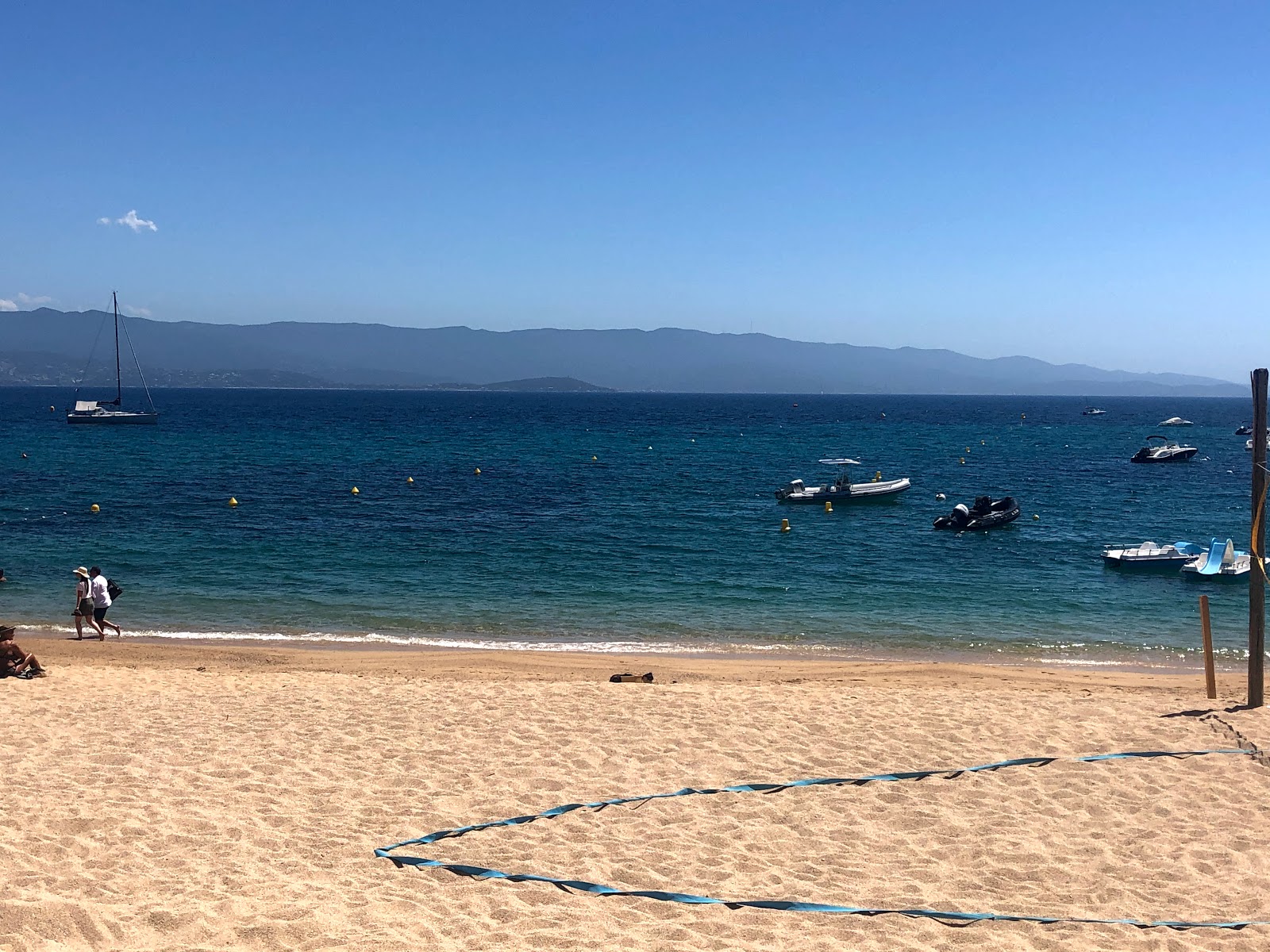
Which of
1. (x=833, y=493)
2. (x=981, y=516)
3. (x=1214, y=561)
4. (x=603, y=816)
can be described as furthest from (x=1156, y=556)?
(x=603, y=816)

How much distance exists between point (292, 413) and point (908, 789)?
141 m

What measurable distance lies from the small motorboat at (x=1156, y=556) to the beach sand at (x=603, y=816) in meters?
16.5

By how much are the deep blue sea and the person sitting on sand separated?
6.68m

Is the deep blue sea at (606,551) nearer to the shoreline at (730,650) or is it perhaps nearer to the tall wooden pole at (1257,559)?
the shoreline at (730,650)

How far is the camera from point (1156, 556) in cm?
2952

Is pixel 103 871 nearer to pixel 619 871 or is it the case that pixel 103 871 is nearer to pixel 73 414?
pixel 619 871

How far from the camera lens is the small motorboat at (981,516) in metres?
37.6

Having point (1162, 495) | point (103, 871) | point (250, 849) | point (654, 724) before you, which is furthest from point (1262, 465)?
point (1162, 495)

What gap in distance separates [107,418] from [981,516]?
296 ft

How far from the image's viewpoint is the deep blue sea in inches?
881

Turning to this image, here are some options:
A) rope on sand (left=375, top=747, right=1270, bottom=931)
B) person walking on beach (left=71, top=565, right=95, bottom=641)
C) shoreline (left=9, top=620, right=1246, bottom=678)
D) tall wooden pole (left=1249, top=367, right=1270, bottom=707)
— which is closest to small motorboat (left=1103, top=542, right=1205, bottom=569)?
shoreline (left=9, top=620, right=1246, bottom=678)

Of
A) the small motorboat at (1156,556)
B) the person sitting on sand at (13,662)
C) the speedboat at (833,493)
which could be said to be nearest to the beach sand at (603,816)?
the person sitting on sand at (13,662)

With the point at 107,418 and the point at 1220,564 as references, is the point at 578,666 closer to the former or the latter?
the point at 1220,564

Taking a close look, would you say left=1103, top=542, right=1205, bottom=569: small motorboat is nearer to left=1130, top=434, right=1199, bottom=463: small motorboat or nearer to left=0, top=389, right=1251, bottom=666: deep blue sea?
left=0, top=389, right=1251, bottom=666: deep blue sea
